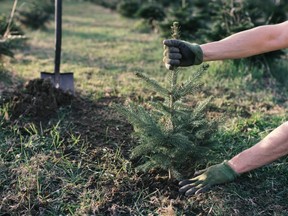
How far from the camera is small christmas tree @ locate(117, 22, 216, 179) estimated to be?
9.00 feet

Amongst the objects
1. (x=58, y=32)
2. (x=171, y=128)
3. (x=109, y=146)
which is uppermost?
(x=58, y=32)

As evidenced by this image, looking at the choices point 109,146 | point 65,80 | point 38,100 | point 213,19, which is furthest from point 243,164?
point 213,19

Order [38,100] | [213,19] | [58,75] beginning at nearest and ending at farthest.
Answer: [38,100] → [58,75] → [213,19]

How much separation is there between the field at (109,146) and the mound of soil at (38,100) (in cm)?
1

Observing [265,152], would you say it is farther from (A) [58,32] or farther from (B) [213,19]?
(B) [213,19]

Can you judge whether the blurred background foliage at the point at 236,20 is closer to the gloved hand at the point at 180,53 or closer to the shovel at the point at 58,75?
the shovel at the point at 58,75

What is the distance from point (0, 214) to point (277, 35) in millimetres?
2213

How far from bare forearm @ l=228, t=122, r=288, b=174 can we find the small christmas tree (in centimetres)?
29

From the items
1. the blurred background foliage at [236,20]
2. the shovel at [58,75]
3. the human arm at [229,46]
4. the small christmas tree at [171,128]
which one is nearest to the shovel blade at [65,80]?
the shovel at [58,75]

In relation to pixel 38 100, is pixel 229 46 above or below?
above

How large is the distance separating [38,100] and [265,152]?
7.40ft

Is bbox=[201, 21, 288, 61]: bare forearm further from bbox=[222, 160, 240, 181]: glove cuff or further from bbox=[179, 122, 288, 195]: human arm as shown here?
bbox=[222, 160, 240, 181]: glove cuff

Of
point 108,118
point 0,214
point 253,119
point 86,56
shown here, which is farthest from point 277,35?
point 86,56

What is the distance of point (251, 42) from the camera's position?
278 cm
